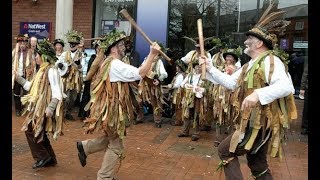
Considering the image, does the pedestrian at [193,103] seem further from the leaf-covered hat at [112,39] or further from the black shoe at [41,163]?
the black shoe at [41,163]

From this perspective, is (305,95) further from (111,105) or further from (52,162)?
(52,162)

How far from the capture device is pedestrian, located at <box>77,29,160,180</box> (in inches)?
194

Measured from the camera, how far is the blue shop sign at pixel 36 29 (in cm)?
1322

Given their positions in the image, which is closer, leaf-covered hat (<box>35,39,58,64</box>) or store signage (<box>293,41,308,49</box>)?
leaf-covered hat (<box>35,39,58,64</box>)

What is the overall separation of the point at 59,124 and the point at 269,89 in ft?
9.85

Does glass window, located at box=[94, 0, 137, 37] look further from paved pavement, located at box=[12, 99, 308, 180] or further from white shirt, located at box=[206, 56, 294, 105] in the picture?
white shirt, located at box=[206, 56, 294, 105]

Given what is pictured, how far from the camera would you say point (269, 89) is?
160 inches

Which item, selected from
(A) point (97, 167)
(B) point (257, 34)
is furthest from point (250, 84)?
(A) point (97, 167)

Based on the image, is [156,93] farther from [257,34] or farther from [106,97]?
[257,34]

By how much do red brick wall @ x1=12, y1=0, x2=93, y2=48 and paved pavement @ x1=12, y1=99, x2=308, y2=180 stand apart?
16.3 ft

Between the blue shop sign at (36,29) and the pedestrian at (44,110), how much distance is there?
7708mm

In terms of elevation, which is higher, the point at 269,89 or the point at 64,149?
the point at 269,89

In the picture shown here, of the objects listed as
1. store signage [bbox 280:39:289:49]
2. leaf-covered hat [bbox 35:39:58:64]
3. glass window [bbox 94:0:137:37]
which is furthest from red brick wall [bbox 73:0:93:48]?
leaf-covered hat [bbox 35:39:58:64]

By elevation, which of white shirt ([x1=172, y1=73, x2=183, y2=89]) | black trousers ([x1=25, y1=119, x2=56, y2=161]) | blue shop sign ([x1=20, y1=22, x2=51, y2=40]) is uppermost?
blue shop sign ([x1=20, y1=22, x2=51, y2=40])
